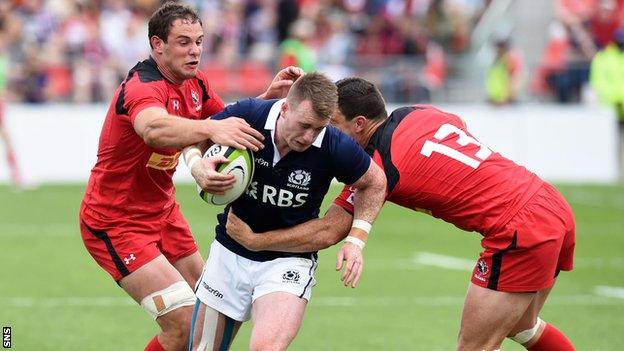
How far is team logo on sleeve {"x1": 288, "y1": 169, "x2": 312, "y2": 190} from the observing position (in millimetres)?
7258

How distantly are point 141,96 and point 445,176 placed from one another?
186 centimetres

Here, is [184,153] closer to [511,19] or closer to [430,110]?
Result: [430,110]

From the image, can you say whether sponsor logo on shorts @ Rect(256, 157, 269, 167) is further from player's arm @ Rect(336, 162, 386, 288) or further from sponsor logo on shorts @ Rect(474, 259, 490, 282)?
sponsor logo on shorts @ Rect(474, 259, 490, 282)

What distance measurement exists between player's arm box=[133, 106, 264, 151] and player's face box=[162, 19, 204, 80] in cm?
64

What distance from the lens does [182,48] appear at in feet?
25.4

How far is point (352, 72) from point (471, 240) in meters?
8.20

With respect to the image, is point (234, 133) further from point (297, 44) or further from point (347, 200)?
point (297, 44)

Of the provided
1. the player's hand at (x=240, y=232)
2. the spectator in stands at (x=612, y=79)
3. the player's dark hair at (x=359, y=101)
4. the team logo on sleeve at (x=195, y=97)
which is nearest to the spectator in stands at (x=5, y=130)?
the spectator in stands at (x=612, y=79)

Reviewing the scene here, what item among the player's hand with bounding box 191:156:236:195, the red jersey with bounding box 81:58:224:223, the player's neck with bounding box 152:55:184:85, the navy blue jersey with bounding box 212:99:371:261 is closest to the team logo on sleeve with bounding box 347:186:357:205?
the navy blue jersey with bounding box 212:99:371:261

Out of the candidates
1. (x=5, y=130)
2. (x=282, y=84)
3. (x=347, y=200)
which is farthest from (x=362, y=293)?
(x=5, y=130)

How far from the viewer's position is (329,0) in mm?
27141

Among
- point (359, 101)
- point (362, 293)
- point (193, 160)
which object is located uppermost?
point (359, 101)

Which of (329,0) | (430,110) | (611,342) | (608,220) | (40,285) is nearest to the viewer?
(430,110)

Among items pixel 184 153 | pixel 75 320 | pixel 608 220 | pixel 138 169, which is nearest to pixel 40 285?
pixel 75 320
